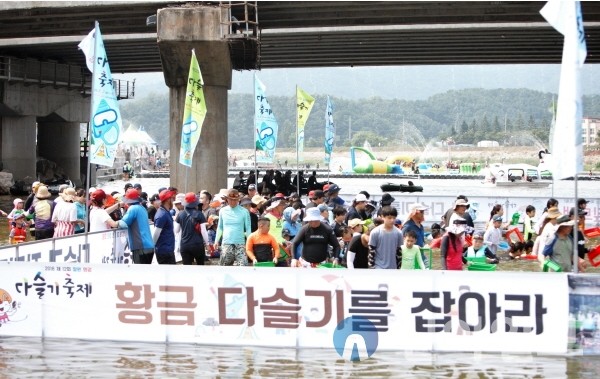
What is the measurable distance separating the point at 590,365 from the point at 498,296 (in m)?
1.22

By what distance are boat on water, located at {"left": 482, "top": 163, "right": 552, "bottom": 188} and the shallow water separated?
A: 2558 inches

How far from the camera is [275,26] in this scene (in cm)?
3928

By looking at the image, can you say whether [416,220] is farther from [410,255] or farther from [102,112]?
[102,112]

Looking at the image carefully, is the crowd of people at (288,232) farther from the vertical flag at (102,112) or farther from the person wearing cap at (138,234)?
the vertical flag at (102,112)

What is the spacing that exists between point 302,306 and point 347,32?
94.8 ft

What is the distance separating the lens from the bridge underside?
36750 mm

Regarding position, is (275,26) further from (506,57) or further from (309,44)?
(506,57)

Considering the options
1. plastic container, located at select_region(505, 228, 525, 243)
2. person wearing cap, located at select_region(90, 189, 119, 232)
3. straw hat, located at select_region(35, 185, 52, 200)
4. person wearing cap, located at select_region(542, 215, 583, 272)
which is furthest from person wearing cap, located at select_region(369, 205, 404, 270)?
plastic container, located at select_region(505, 228, 525, 243)

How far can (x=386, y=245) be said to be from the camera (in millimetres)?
12039

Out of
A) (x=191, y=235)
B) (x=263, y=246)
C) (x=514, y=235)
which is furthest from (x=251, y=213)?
(x=514, y=235)

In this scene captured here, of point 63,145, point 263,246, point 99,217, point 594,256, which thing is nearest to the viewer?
point 263,246

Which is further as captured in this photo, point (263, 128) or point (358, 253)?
point (263, 128)

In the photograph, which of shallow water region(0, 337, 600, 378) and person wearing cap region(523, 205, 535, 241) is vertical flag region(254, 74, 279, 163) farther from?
shallow water region(0, 337, 600, 378)

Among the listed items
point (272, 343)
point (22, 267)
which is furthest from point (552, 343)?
point (22, 267)
